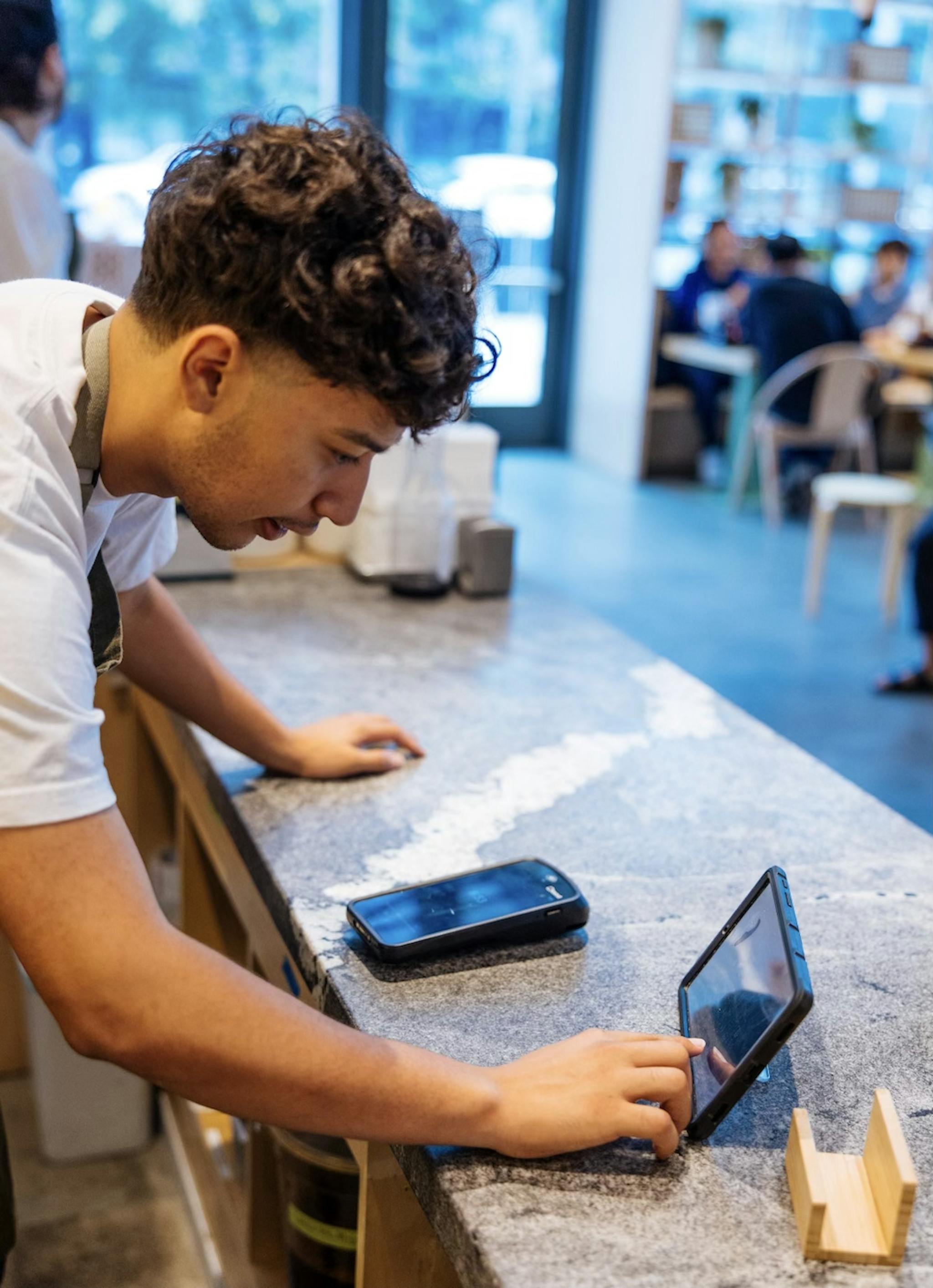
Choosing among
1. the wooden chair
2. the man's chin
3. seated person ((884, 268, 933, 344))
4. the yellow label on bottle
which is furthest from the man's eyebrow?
seated person ((884, 268, 933, 344))

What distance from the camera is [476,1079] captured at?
0.76 m

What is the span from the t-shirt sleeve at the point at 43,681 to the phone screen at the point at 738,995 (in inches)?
16.1

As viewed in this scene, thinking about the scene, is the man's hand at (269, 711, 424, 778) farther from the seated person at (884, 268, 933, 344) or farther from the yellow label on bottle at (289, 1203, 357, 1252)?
the seated person at (884, 268, 933, 344)

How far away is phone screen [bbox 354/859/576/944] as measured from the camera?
0.95 metres

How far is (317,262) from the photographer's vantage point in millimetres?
793

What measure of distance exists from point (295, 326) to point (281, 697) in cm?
71

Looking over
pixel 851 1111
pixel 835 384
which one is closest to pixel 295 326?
pixel 851 1111

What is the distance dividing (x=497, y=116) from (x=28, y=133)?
15.5ft

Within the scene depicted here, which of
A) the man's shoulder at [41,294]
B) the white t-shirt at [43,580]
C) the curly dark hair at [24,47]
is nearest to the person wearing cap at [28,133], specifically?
the curly dark hair at [24,47]

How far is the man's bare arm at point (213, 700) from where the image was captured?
1.20 metres

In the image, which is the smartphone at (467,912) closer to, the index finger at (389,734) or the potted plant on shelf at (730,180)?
the index finger at (389,734)

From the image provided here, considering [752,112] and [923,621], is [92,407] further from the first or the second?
[752,112]

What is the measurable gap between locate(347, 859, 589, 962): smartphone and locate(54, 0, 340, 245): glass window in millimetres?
5183

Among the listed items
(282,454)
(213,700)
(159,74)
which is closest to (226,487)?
(282,454)
